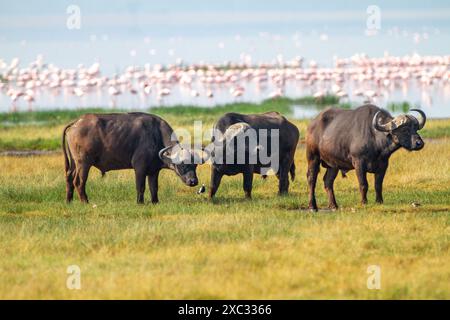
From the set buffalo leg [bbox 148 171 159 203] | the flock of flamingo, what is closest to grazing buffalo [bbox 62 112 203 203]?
buffalo leg [bbox 148 171 159 203]

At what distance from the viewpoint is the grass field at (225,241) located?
1138 centimetres

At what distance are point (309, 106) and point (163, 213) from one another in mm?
21261

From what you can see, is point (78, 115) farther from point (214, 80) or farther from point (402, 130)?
point (402, 130)

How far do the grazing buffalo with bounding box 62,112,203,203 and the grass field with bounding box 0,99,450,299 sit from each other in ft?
1.42

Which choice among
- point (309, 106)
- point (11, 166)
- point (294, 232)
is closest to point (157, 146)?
point (294, 232)

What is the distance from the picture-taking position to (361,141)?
16.3 m

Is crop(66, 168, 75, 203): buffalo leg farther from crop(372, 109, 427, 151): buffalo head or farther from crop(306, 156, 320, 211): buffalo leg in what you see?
crop(372, 109, 427, 151): buffalo head

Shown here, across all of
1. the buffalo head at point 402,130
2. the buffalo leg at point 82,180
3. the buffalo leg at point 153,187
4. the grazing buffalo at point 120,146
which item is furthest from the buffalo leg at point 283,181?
the buffalo leg at point 82,180

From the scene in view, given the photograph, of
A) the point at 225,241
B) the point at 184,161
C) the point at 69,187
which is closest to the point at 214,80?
the point at 69,187

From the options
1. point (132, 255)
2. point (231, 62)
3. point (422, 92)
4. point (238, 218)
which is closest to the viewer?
point (132, 255)

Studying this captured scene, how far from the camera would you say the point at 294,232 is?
14.0 m

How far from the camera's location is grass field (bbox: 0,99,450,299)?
1138 centimetres

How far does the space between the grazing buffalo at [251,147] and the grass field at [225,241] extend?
15.2 inches

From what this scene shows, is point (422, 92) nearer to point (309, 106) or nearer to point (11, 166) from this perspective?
point (309, 106)
